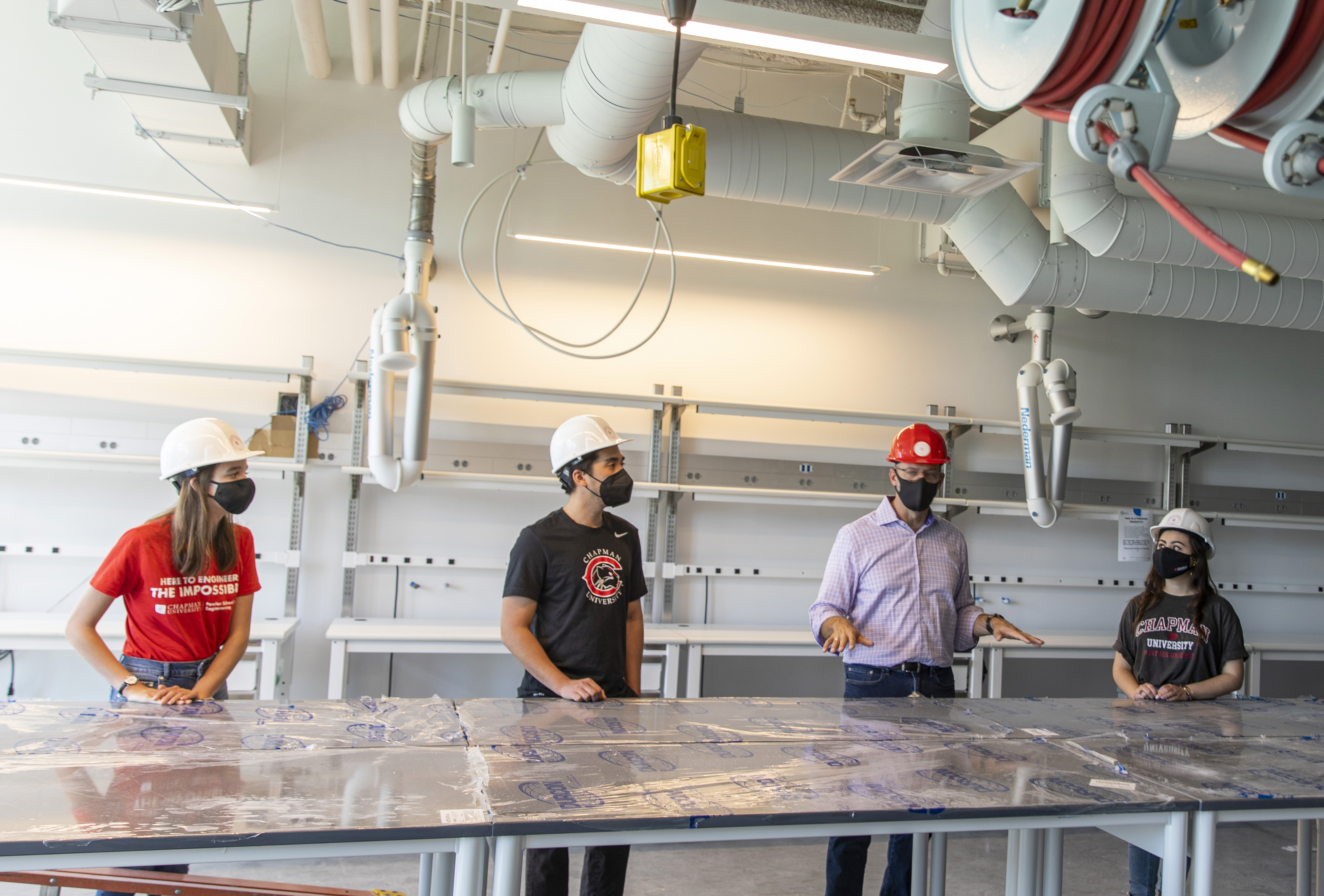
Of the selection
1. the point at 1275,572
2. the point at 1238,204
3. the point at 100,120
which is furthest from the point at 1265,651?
the point at 100,120

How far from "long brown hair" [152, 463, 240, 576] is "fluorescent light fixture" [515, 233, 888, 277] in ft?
6.13

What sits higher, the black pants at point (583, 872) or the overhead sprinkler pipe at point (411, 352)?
the overhead sprinkler pipe at point (411, 352)

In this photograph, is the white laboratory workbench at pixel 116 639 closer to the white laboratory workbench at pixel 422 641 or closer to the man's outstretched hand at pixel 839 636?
the white laboratory workbench at pixel 422 641

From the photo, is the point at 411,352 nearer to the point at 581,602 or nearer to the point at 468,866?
the point at 581,602

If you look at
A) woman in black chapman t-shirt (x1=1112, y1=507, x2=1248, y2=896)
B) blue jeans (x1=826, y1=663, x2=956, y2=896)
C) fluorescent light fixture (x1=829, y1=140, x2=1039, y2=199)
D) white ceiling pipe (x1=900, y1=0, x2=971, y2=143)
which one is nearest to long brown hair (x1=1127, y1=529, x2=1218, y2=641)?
woman in black chapman t-shirt (x1=1112, y1=507, x2=1248, y2=896)

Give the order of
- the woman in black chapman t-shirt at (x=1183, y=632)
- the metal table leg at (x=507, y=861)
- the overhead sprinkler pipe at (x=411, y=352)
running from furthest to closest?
the overhead sprinkler pipe at (x=411, y=352) < the woman in black chapman t-shirt at (x=1183, y=632) < the metal table leg at (x=507, y=861)

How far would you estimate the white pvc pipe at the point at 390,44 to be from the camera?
345 centimetres

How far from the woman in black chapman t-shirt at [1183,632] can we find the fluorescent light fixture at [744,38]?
175 centimetres

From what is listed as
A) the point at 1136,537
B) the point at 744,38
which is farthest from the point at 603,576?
the point at 1136,537

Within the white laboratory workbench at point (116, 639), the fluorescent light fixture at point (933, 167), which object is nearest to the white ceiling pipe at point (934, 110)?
the fluorescent light fixture at point (933, 167)

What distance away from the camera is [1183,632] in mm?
2789

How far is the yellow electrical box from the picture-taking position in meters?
1.78

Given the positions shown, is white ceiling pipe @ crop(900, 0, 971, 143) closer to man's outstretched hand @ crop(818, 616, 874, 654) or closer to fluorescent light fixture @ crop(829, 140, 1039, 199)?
fluorescent light fixture @ crop(829, 140, 1039, 199)

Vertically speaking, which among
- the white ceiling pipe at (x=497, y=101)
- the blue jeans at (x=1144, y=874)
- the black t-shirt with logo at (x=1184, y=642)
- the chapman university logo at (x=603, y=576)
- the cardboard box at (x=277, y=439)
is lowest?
the blue jeans at (x=1144, y=874)
